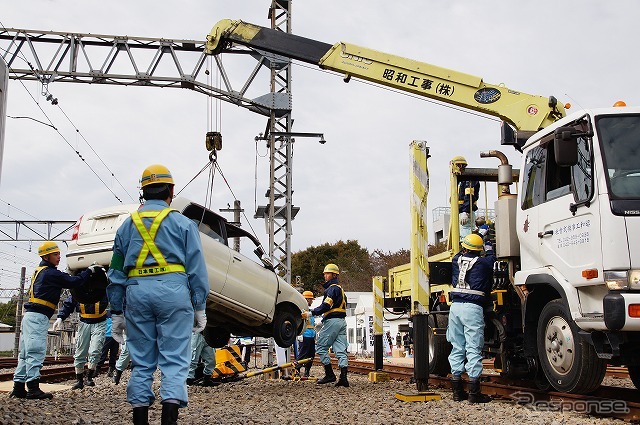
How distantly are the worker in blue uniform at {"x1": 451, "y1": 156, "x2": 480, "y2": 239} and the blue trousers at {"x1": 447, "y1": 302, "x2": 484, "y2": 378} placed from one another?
235 cm

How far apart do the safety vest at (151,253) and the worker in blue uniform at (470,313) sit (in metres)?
4.13

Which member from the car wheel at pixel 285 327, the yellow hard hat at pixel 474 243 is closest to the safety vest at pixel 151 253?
the yellow hard hat at pixel 474 243

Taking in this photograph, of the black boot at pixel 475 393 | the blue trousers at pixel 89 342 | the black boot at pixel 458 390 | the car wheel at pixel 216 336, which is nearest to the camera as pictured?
the black boot at pixel 475 393

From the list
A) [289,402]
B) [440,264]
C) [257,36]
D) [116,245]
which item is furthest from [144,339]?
[257,36]

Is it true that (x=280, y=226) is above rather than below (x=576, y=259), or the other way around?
above

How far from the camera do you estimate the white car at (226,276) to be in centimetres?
833

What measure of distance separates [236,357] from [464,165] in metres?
4.86

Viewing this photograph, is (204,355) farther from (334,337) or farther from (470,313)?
(470,313)

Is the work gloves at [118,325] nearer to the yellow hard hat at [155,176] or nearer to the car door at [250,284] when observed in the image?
the yellow hard hat at [155,176]

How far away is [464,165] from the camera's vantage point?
10.4m

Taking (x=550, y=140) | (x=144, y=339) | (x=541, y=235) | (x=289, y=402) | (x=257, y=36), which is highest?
(x=257, y=36)

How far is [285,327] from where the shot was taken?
10086mm

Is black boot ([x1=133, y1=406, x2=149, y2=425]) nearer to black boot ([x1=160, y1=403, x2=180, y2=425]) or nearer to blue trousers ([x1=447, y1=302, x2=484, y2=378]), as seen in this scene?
black boot ([x1=160, y1=403, x2=180, y2=425])

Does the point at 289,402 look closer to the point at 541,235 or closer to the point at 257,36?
the point at 541,235
